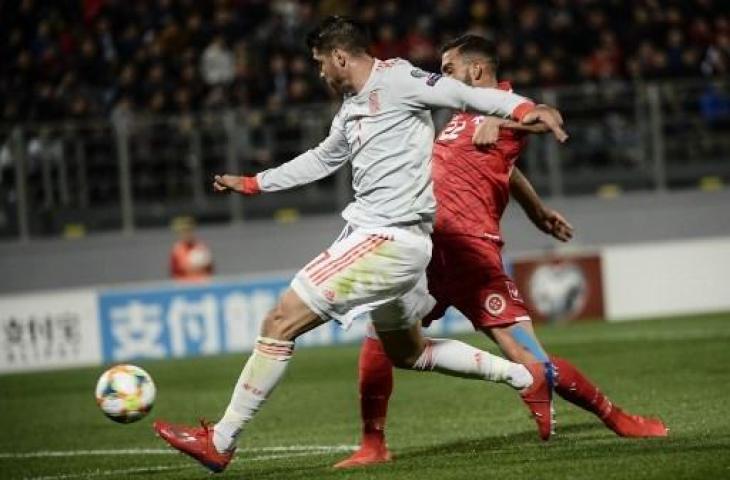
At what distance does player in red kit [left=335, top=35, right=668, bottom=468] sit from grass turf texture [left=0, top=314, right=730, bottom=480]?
0.27 metres

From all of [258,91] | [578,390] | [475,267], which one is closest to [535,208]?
[475,267]

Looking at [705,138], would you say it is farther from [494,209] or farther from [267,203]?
[494,209]

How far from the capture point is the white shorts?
7.69 meters

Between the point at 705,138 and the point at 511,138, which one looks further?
the point at 705,138

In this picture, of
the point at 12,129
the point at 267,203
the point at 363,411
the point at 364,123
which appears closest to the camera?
the point at 364,123

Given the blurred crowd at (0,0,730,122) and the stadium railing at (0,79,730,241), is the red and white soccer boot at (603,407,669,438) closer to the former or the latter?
the stadium railing at (0,79,730,241)

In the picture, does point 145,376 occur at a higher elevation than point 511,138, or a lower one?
lower

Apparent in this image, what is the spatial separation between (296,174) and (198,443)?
63.5 inches

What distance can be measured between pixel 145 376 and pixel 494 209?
229cm

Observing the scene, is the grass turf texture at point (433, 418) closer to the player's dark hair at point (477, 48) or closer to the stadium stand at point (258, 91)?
the player's dark hair at point (477, 48)

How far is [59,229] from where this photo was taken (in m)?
21.8

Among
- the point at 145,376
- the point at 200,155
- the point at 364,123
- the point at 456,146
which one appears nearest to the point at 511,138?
the point at 456,146

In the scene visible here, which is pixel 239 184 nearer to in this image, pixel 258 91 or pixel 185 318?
pixel 185 318

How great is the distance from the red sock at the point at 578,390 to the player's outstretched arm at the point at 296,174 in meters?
1.72
